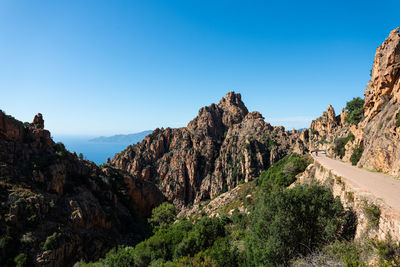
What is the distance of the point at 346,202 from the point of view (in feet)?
47.0

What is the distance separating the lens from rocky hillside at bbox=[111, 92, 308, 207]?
108 m

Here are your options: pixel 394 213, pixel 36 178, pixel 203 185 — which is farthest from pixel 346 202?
pixel 203 185

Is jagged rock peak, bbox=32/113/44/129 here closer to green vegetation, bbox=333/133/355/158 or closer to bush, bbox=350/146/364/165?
bush, bbox=350/146/364/165

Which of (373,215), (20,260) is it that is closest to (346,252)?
(373,215)

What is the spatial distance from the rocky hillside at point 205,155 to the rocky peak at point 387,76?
230 ft

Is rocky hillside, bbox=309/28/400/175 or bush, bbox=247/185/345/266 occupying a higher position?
rocky hillside, bbox=309/28/400/175

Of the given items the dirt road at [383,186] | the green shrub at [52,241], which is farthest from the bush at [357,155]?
the green shrub at [52,241]

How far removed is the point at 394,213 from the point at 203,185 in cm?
→ 10516

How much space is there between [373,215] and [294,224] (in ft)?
14.2

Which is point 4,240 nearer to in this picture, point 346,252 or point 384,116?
point 346,252

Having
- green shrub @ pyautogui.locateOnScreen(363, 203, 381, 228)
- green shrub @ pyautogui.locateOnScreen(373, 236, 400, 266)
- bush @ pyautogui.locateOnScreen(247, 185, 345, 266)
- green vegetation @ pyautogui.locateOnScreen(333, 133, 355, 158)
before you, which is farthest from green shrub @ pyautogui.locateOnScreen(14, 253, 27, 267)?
green vegetation @ pyautogui.locateOnScreen(333, 133, 355, 158)

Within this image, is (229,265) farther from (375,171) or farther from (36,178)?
(36,178)

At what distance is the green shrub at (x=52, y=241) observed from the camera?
1048 inches

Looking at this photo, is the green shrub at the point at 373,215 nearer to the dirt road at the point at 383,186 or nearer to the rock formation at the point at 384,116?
the dirt road at the point at 383,186
